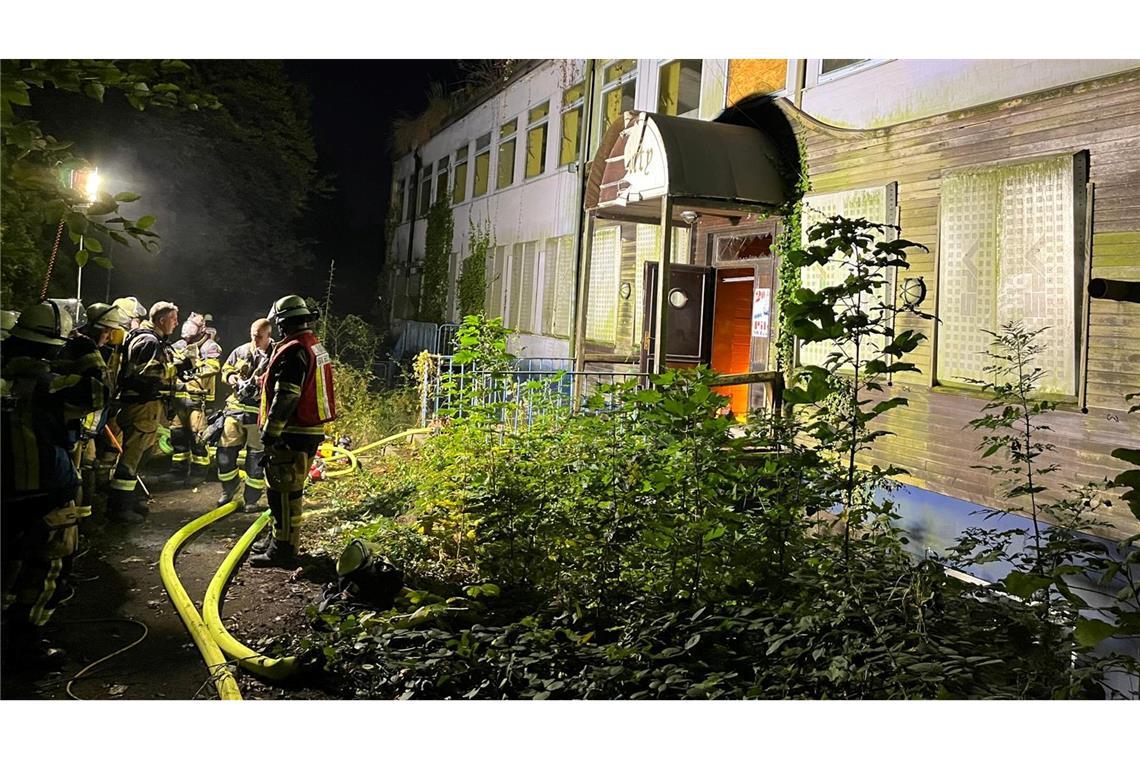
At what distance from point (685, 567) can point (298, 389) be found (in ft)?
6.63

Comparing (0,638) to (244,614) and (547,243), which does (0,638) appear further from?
(547,243)

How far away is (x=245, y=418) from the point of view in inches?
161

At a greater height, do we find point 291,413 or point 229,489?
point 291,413

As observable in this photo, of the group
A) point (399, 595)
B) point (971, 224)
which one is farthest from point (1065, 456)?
point (399, 595)

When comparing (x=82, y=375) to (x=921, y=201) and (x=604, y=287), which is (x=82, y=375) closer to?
(x=604, y=287)

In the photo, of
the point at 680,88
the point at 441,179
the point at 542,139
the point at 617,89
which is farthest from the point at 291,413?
the point at 680,88

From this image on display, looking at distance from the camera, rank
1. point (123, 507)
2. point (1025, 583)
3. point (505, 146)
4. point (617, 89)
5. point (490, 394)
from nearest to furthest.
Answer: point (1025, 583), point (123, 507), point (490, 394), point (505, 146), point (617, 89)

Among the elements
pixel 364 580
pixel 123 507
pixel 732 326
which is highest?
pixel 732 326

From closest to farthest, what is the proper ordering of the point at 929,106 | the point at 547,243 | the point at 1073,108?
the point at 1073,108
the point at 929,106
the point at 547,243

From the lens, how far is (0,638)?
3057mm

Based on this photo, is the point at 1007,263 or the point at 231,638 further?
the point at 1007,263

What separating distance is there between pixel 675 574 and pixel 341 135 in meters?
2.59

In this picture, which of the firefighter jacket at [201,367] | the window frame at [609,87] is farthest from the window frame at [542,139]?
the firefighter jacket at [201,367]
